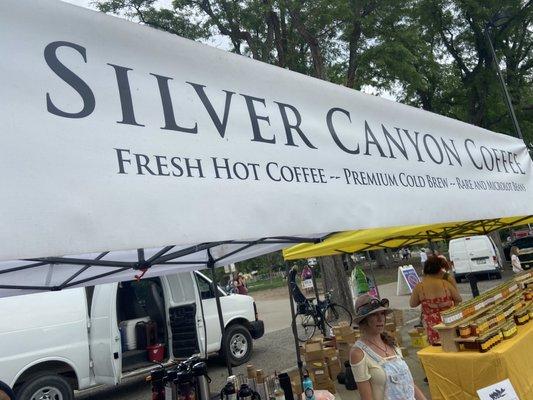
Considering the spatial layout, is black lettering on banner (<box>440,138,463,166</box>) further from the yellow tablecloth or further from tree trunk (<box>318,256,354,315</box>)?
tree trunk (<box>318,256,354,315</box>)

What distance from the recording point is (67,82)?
130cm

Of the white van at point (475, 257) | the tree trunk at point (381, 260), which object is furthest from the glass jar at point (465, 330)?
the tree trunk at point (381, 260)

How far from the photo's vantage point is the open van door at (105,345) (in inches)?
271

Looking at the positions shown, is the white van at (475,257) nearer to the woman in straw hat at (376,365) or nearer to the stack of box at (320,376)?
the stack of box at (320,376)

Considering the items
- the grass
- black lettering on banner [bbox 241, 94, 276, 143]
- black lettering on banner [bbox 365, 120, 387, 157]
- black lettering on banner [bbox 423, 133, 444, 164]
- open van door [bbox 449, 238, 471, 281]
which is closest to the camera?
black lettering on banner [bbox 241, 94, 276, 143]

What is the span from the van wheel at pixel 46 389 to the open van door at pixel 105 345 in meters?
0.53

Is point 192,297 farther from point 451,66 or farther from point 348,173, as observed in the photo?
point 451,66

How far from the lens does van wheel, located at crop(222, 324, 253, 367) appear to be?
28.9 feet

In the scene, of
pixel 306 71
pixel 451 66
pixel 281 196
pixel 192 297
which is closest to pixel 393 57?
pixel 306 71

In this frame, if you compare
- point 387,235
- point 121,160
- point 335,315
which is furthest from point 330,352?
point 121,160

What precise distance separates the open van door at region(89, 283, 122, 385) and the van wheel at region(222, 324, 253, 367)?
2448mm

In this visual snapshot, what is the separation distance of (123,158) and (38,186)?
0.27 m

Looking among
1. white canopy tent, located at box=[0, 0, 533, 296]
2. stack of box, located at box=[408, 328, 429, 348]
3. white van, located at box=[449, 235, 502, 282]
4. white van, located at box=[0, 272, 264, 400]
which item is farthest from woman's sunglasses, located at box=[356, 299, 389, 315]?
white van, located at box=[449, 235, 502, 282]

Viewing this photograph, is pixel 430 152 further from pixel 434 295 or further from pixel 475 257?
pixel 475 257
